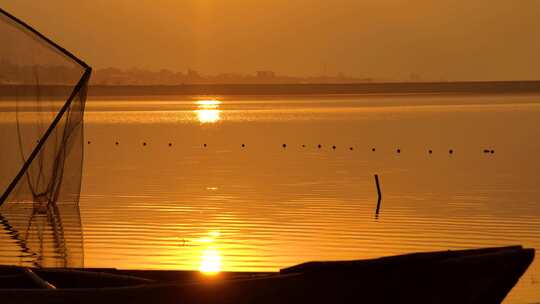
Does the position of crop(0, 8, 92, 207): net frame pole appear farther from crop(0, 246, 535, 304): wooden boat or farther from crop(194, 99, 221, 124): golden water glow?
crop(194, 99, 221, 124): golden water glow

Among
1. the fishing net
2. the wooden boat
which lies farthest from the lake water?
the wooden boat

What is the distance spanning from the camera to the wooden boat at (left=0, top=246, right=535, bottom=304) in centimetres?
1144

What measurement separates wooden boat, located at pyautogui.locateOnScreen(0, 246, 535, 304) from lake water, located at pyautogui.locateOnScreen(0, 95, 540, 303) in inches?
130

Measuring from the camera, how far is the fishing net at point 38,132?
20.4 meters

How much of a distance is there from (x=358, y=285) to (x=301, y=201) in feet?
49.0

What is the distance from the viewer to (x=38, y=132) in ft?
70.2

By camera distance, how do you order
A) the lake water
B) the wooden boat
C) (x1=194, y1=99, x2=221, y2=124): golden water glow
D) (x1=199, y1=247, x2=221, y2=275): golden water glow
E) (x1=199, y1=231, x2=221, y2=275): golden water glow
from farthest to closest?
1. (x1=194, y1=99, x2=221, y2=124): golden water glow
2. the lake water
3. (x1=199, y1=231, x2=221, y2=275): golden water glow
4. (x1=199, y1=247, x2=221, y2=275): golden water glow
5. the wooden boat

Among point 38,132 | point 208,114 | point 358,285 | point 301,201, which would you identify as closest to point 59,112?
point 38,132

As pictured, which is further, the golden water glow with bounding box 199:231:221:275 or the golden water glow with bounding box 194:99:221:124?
the golden water glow with bounding box 194:99:221:124

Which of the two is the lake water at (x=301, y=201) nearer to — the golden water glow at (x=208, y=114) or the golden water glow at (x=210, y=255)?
the golden water glow at (x=210, y=255)

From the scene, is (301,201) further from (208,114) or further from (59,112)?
(208,114)

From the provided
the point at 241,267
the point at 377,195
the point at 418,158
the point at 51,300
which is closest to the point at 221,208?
the point at 377,195

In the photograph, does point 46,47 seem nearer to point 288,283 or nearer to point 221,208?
point 221,208

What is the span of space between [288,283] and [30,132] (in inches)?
431
